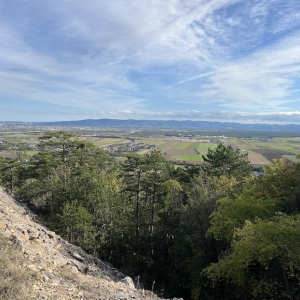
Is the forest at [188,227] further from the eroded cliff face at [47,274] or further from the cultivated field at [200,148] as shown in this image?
the cultivated field at [200,148]

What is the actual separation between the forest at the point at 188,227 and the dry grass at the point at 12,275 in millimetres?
8650

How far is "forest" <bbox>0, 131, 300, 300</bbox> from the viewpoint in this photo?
11488mm

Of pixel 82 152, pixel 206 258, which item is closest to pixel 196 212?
pixel 206 258

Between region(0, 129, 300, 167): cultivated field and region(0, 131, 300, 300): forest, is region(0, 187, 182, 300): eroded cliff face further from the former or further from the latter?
region(0, 129, 300, 167): cultivated field

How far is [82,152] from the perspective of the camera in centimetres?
2758

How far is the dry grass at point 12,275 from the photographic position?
16.6 ft

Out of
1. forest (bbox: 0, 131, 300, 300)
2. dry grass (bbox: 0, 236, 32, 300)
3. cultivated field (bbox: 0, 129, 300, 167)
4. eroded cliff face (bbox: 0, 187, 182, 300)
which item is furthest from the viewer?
cultivated field (bbox: 0, 129, 300, 167)

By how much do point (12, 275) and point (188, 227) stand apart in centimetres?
1404

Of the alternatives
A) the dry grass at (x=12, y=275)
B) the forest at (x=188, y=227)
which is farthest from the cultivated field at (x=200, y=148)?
the dry grass at (x=12, y=275)

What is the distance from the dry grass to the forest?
865 cm

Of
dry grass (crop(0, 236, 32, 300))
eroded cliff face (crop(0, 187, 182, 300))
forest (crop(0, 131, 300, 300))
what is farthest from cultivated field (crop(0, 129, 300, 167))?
dry grass (crop(0, 236, 32, 300))

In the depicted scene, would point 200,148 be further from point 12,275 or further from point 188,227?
point 12,275

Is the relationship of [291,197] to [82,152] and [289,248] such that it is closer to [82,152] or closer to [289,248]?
[289,248]

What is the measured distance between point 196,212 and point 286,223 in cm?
774
